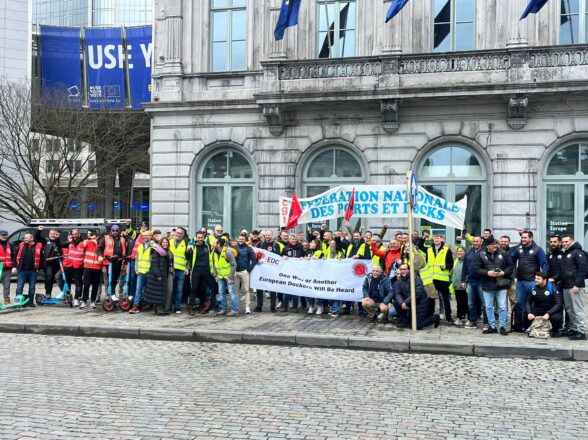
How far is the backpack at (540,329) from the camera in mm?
11273

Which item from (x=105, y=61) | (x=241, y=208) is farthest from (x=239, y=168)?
(x=105, y=61)

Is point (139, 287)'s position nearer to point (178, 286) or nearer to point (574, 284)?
point (178, 286)

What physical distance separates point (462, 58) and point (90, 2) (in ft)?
313

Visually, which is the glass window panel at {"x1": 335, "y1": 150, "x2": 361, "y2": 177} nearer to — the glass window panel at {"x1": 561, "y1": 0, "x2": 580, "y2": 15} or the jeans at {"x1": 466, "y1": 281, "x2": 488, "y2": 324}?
the glass window panel at {"x1": 561, "y1": 0, "x2": 580, "y2": 15}

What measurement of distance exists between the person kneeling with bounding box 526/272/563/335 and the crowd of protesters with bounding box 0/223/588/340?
0.02 meters

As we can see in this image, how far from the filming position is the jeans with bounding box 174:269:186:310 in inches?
565

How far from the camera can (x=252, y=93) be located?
2128cm

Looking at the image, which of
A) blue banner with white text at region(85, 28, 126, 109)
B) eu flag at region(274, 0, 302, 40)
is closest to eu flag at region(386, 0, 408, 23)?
eu flag at region(274, 0, 302, 40)

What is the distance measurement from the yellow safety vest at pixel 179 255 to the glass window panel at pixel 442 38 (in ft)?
37.2

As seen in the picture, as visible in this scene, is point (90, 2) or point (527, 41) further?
point (90, 2)

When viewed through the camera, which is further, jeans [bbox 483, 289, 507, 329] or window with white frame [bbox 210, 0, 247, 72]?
window with white frame [bbox 210, 0, 247, 72]

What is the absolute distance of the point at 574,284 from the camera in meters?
11.3

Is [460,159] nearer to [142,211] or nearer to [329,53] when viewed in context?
[329,53]

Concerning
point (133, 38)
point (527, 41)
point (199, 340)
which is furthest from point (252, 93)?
point (133, 38)
